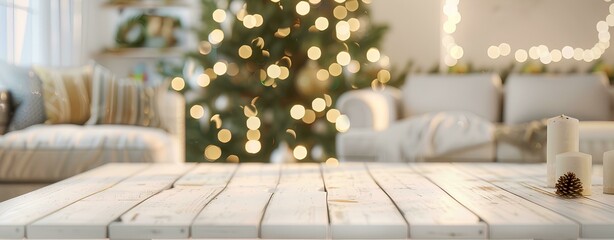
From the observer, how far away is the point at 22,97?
343 cm

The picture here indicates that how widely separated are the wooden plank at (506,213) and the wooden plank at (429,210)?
2 cm

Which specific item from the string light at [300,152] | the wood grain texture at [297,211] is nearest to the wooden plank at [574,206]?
the wood grain texture at [297,211]

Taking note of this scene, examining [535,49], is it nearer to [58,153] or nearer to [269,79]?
[269,79]

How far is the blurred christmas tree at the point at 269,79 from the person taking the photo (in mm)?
4516

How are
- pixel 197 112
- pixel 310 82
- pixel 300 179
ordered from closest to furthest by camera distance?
pixel 300 179
pixel 310 82
pixel 197 112

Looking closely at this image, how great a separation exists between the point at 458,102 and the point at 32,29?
275cm

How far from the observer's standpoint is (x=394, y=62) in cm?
525

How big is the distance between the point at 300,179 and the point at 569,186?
65 centimetres

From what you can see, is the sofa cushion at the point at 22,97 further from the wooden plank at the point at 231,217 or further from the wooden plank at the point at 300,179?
the wooden plank at the point at 231,217

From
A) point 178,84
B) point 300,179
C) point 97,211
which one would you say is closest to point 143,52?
point 178,84

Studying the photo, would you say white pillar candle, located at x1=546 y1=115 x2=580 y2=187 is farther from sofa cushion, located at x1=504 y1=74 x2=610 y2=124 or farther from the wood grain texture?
sofa cushion, located at x1=504 y1=74 x2=610 y2=124

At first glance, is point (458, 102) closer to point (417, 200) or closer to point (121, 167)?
point (121, 167)

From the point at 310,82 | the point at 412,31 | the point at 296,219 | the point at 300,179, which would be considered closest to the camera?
the point at 296,219

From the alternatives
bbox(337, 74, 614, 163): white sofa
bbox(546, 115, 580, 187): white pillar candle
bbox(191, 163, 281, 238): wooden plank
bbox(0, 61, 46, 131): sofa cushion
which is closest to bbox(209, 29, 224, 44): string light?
bbox(337, 74, 614, 163): white sofa
